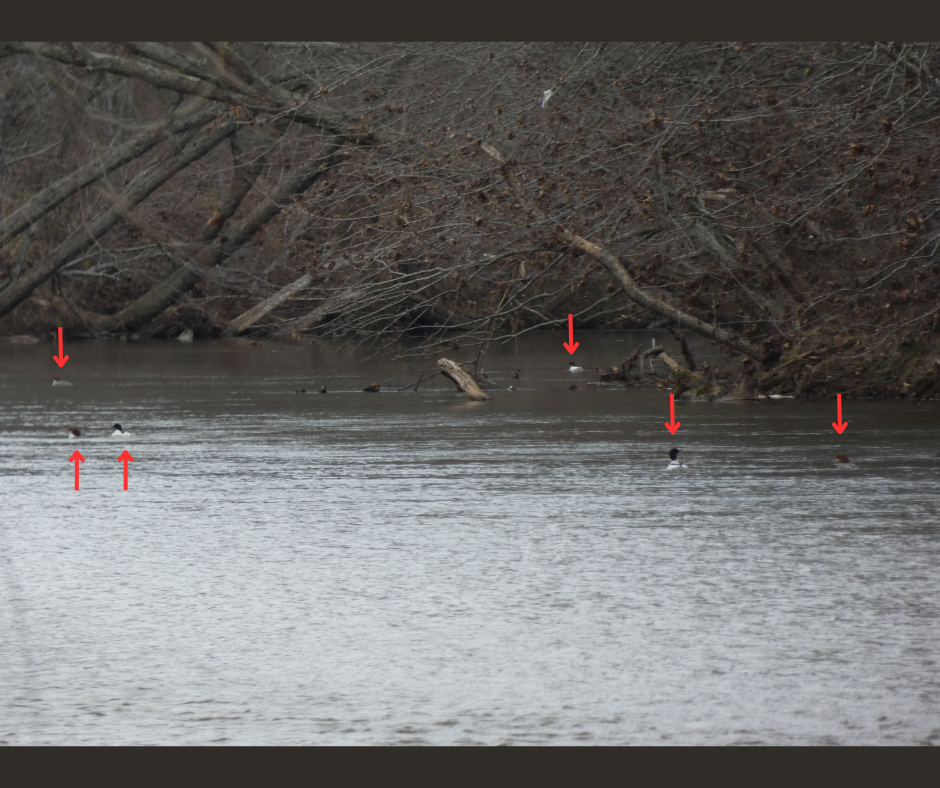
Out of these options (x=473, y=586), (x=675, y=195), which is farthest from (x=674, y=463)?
(x=675, y=195)

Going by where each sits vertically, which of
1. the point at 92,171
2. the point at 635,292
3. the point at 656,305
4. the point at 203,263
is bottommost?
the point at 656,305

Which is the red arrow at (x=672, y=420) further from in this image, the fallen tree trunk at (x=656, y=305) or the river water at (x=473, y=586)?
the fallen tree trunk at (x=656, y=305)

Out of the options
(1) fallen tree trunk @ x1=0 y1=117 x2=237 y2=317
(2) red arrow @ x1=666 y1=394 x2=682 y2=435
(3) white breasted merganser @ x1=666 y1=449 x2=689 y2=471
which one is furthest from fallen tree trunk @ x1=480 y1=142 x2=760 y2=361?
(1) fallen tree trunk @ x1=0 y1=117 x2=237 y2=317

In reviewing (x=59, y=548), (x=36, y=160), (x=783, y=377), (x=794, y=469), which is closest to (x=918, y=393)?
(x=783, y=377)

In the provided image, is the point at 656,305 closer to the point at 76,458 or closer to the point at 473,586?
the point at 76,458

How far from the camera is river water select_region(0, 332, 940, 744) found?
516 centimetres

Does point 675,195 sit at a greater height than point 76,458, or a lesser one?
greater

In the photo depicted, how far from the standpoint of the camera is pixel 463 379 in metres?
17.9

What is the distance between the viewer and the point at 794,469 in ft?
36.0

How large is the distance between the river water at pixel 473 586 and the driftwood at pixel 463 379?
11.4 ft

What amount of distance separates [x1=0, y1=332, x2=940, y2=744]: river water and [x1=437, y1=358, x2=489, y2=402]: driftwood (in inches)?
136

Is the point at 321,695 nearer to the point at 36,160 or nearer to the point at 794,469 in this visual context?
the point at 794,469

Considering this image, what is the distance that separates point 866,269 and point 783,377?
1596mm

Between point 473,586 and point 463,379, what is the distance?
10865 millimetres
